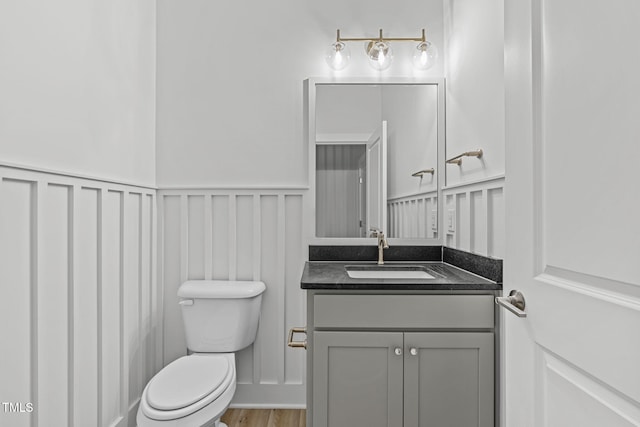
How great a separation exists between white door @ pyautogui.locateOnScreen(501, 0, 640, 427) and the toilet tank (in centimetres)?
132

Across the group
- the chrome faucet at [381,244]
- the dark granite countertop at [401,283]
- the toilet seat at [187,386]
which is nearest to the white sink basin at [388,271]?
the chrome faucet at [381,244]

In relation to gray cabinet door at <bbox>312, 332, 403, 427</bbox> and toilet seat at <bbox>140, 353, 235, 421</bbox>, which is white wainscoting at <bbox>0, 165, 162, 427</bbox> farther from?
gray cabinet door at <bbox>312, 332, 403, 427</bbox>

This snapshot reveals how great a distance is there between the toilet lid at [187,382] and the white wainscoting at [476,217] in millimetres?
1206

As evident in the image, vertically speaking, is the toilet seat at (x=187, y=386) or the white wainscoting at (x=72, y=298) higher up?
the white wainscoting at (x=72, y=298)

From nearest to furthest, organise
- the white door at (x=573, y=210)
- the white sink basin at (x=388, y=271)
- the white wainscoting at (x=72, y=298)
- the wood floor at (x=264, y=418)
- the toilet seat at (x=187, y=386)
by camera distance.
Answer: the white door at (x=573, y=210) < the white wainscoting at (x=72, y=298) < the toilet seat at (x=187, y=386) < the white sink basin at (x=388, y=271) < the wood floor at (x=264, y=418)

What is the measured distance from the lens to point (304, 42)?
2172 millimetres

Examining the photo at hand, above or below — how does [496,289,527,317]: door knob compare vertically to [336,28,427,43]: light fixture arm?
below

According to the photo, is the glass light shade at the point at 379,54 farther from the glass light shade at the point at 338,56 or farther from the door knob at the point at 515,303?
the door knob at the point at 515,303

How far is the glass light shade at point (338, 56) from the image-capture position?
211cm

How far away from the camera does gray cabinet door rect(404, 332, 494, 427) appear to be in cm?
149

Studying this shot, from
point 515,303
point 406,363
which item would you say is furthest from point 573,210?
point 406,363

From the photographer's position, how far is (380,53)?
2096mm

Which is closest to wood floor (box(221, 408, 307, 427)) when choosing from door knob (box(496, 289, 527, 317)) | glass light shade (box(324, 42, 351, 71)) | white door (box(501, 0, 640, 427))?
white door (box(501, 0, 640, 427))

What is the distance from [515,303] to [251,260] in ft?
4.93
